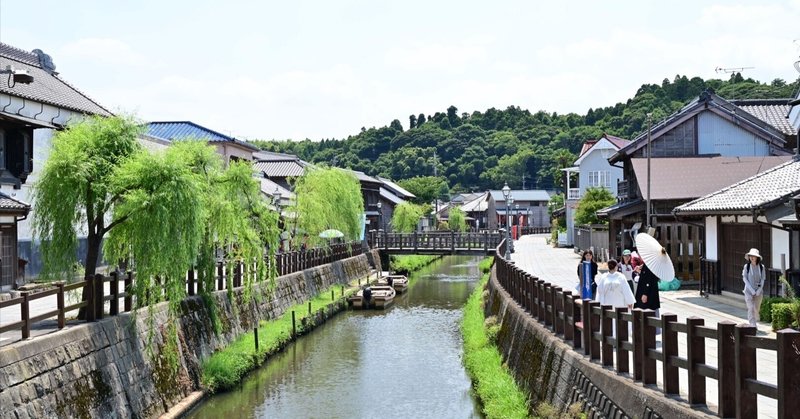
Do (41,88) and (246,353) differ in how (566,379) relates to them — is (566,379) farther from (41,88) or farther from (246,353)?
(41,88)

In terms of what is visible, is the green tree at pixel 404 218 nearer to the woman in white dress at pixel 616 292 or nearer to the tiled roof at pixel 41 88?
the tiled roof at pixel 41 88

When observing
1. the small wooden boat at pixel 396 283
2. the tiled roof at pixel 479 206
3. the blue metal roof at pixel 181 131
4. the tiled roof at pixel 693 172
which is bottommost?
the small wooden boat at pixel 396 283

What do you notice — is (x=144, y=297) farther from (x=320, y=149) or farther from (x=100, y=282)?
(x=320, y=149)

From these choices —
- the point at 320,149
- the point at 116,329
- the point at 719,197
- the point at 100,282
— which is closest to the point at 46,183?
the point at 100,282

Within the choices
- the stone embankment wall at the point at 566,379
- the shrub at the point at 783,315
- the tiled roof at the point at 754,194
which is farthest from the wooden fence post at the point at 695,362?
the tiled roof at the point at 754,194

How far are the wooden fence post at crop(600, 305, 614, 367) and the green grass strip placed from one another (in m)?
3.05

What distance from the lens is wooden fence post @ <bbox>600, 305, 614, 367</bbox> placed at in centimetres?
1034

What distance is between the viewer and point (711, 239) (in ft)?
69.5

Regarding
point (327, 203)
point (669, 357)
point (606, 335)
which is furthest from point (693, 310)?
point (327, 203)

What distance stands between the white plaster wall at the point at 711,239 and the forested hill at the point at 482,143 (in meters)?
85.9

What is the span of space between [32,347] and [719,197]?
16.6m

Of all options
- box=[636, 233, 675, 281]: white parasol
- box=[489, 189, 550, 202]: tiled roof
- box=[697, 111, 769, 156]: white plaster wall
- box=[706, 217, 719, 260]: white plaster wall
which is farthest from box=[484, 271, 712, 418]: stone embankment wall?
box=[489, 189, 550, 202]: tiled roof

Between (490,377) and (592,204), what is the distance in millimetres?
26892

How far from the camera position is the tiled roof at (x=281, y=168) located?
181 feet
